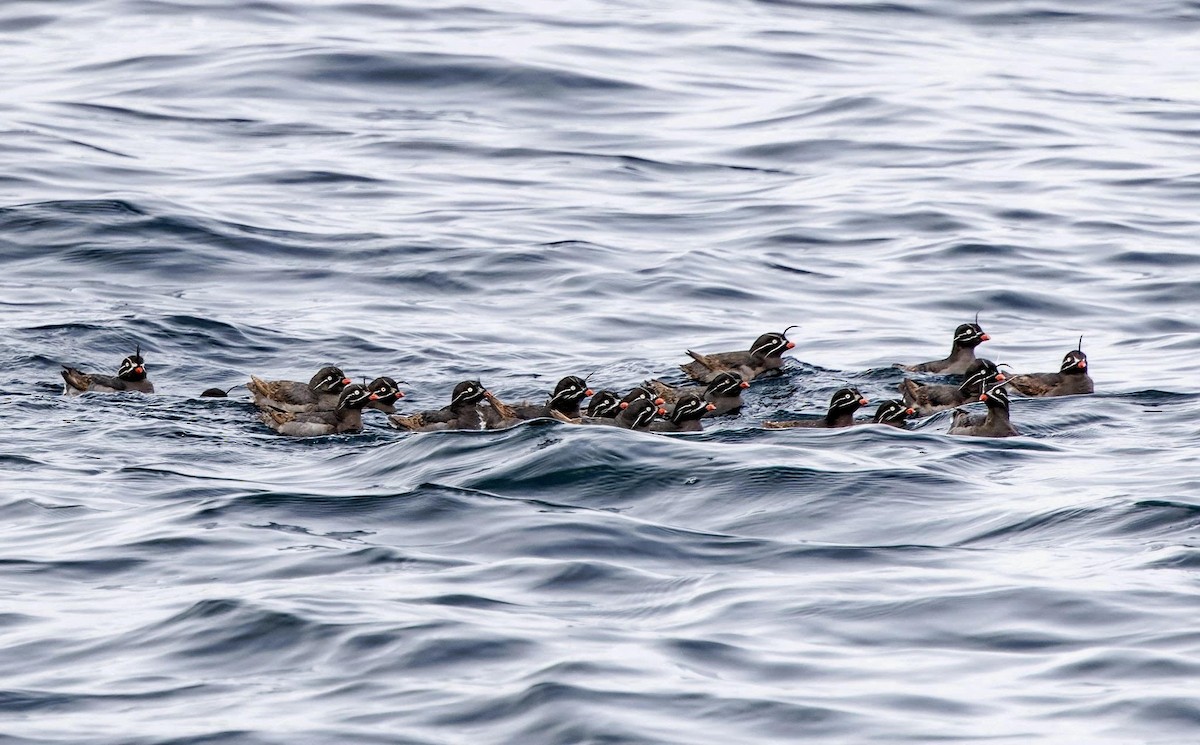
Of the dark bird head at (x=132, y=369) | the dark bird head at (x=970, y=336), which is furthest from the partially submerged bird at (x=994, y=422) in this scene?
the dark bird head at (x=132, y=369)

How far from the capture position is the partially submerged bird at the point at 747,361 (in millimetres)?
19000

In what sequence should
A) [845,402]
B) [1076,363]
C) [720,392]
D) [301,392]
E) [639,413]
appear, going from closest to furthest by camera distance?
[639,413] < [845,402] < [301,392] < [1076,363] < [720,392]

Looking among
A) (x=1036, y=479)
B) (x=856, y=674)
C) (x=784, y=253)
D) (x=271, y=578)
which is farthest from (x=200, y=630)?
(x=784, y=253)

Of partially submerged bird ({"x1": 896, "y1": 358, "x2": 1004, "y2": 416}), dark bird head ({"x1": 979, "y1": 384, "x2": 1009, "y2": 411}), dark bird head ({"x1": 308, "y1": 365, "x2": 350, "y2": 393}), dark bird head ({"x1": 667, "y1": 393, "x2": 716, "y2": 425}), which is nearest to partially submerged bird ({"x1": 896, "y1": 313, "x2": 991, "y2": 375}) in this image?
partially submerged bird ({"x1": 896, "y1": 358, "x2": 1004, "y2": 416})

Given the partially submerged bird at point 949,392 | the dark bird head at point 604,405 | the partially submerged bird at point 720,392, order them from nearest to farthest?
the dark bird head at point 604,405 < the partially submerged bird at point 949,392 < the partially submerged bird at point 720,392

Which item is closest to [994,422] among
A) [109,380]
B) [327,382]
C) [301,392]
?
[327,382]

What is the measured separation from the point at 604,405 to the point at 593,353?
11.2ft

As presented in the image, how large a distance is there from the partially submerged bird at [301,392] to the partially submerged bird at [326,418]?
16 cm

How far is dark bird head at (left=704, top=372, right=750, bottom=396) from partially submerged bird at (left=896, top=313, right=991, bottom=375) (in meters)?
2.07

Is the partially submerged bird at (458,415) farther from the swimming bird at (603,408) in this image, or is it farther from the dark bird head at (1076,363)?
the dark bird head at (1076,363)

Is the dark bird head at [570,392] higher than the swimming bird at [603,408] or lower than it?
higher

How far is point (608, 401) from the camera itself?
16.9 meters

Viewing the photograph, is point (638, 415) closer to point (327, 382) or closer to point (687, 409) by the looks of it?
point (687, 409)

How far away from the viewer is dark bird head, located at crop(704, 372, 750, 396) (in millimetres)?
18016
